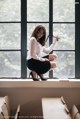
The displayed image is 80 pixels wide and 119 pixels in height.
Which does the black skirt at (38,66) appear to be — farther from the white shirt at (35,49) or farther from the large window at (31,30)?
the large window at (31,30)

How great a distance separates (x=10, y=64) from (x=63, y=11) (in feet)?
3.50

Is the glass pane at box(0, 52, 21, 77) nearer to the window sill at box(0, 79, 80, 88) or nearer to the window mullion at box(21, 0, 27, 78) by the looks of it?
the window mullion at box(21, 0, 27, 78)

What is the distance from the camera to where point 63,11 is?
3836 mm

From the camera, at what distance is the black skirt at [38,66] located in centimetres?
354

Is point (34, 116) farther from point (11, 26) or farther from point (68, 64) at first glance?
point (11, 26)

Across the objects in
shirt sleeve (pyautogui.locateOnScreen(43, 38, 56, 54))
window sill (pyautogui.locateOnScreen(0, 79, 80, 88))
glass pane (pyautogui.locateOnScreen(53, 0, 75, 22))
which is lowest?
window sill (pyautogui.locateOnScreen(0, 79, 80, 88))

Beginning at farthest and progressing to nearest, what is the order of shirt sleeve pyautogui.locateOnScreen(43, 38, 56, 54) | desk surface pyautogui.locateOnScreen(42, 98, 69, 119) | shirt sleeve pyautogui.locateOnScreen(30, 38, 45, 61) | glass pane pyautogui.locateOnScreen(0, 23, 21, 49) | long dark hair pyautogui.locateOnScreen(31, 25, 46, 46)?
glass pane pyautogui.locateOnScreen(0, 23, 21, 49), shirt sleeve pyautogui.locateOnScreen(43, 38, 56, 54), long dark hair pyautogui.locateOnScreen(31, 25, 46, 46), shirt sleeve pyautogui.locateOnScreen(30, 38, 45, 61), desk surface pyautogui.locateOnScreen(42, 98, 69, 119)

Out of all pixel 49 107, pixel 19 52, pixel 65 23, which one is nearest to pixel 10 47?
pixel 19 52

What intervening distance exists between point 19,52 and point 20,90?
1.80ft

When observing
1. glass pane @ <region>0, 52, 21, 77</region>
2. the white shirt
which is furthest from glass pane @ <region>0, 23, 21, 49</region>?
the white shirt

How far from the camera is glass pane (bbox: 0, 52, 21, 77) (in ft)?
12.6

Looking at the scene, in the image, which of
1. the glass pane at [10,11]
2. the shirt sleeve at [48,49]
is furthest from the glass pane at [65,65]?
the glass pane at [10,11]

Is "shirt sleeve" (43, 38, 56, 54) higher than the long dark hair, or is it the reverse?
the long dark hair

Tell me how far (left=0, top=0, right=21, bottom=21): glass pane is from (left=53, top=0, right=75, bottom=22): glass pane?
0.52 metres
